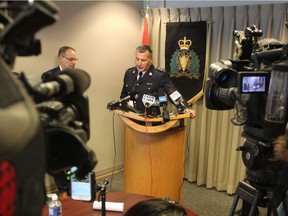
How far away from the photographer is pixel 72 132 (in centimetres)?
58

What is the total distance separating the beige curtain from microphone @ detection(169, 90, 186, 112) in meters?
0.64

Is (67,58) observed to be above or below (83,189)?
above

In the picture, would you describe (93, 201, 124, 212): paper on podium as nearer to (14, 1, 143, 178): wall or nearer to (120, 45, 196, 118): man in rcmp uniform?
(120, 45, 196, 118): man in rcmp uniform

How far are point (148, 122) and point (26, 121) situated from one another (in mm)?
2198

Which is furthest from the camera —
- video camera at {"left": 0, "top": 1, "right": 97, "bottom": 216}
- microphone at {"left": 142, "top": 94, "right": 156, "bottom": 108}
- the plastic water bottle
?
microphone at {"left": 142, "top": 94, "right": 156, "bottom": 108}

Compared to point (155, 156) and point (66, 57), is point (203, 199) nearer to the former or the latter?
point (155, 156)

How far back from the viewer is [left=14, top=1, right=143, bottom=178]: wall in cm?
335

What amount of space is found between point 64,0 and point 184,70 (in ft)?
4.85

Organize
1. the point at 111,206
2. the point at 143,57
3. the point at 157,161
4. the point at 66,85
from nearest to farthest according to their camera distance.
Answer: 1. the point at 66,85
2. the point at 111,206
3. the point at 157,161
4. the point at 143,57

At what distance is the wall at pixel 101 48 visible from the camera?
3.35m

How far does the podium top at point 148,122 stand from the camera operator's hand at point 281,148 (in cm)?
121

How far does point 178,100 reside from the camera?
2.91 metres

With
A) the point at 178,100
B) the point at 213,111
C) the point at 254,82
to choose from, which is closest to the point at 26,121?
the point at 254,82

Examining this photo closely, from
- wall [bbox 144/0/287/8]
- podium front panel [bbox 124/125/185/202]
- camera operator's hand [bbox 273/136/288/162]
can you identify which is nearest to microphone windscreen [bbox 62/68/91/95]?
camera operator's hand [bbox 273/136/288/162]
